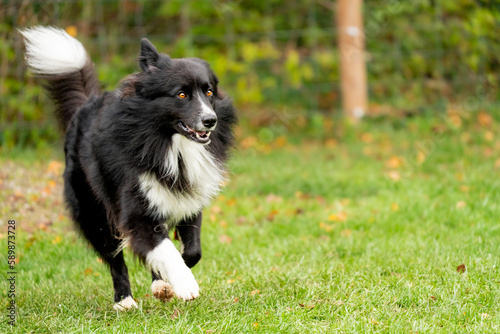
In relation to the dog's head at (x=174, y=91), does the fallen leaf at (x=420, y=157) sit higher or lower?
lower

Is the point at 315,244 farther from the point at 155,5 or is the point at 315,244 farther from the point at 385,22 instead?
the point at 155,5

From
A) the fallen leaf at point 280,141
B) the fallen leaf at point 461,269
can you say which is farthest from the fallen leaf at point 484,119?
the fallen leaf at point 461,269

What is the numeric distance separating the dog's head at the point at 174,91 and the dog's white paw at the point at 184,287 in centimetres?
81

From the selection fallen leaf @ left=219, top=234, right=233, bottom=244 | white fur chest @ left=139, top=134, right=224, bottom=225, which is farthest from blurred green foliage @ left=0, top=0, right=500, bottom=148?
white fur chest @ left=139, top=134, right=224, bottom=225

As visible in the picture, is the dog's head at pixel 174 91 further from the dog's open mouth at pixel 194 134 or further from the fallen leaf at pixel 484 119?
the fallen leaf at pixel 484 119

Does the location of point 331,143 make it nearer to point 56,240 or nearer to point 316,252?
point 316,252

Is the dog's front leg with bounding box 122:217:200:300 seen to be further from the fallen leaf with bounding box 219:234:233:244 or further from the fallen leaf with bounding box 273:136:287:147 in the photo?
the fallen leaf with bounding box 273:136:287:147

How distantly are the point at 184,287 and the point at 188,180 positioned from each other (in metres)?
0.71

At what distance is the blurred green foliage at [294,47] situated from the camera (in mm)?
9453

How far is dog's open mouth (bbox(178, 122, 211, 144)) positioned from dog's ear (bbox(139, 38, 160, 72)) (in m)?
0.40

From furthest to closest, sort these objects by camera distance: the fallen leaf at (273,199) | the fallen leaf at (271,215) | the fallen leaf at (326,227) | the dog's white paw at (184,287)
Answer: the fallen leaf at (273,199) → the fallen leaf at (271,215) → the fallen leaf at (326,227) → the dog's white paw at (184,287)

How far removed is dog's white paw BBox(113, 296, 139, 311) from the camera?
3918 millimetres

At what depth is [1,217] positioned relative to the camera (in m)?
5.73

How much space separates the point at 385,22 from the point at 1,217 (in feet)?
23.5
